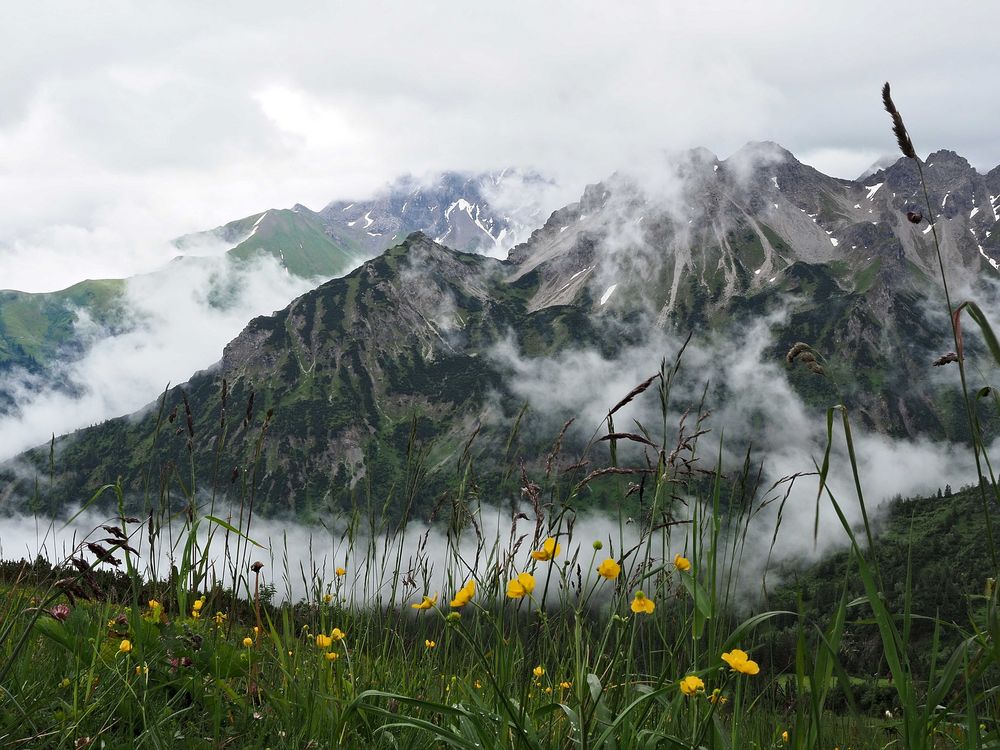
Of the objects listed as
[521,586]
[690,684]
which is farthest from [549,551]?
[690,684]

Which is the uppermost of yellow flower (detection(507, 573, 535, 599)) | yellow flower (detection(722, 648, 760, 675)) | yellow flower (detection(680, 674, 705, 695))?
yellow flower (detection(507, 573, 535, 599))

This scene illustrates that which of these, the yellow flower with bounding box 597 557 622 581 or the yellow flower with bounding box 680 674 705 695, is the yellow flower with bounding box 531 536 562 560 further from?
the yellow flower with bounding box 680 674 705 695

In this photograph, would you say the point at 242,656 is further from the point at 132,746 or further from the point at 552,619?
the point at 552,619

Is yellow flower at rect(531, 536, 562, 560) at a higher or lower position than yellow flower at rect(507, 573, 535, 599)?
higher

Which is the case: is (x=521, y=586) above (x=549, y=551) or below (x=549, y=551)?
below

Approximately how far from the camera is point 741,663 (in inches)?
84.8

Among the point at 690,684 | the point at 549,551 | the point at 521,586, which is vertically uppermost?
the point at 549,551

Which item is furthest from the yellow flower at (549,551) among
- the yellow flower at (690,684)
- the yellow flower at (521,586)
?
the yellow flower at (690,684)

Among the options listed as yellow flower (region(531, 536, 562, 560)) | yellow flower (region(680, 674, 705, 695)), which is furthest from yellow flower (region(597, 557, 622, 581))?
yellow flower (region(680, 674, 705, 695))

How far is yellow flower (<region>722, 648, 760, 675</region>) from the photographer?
209cm

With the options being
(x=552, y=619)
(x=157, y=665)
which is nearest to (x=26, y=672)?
(x=157, y=665)

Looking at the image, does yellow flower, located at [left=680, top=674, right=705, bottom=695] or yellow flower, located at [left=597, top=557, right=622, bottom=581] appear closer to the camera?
yellow flower, located at [left=680, top=674, right=705, bottom=695]

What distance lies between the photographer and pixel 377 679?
4.10 meters

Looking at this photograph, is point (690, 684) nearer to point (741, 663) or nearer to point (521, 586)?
point (741, 663)
